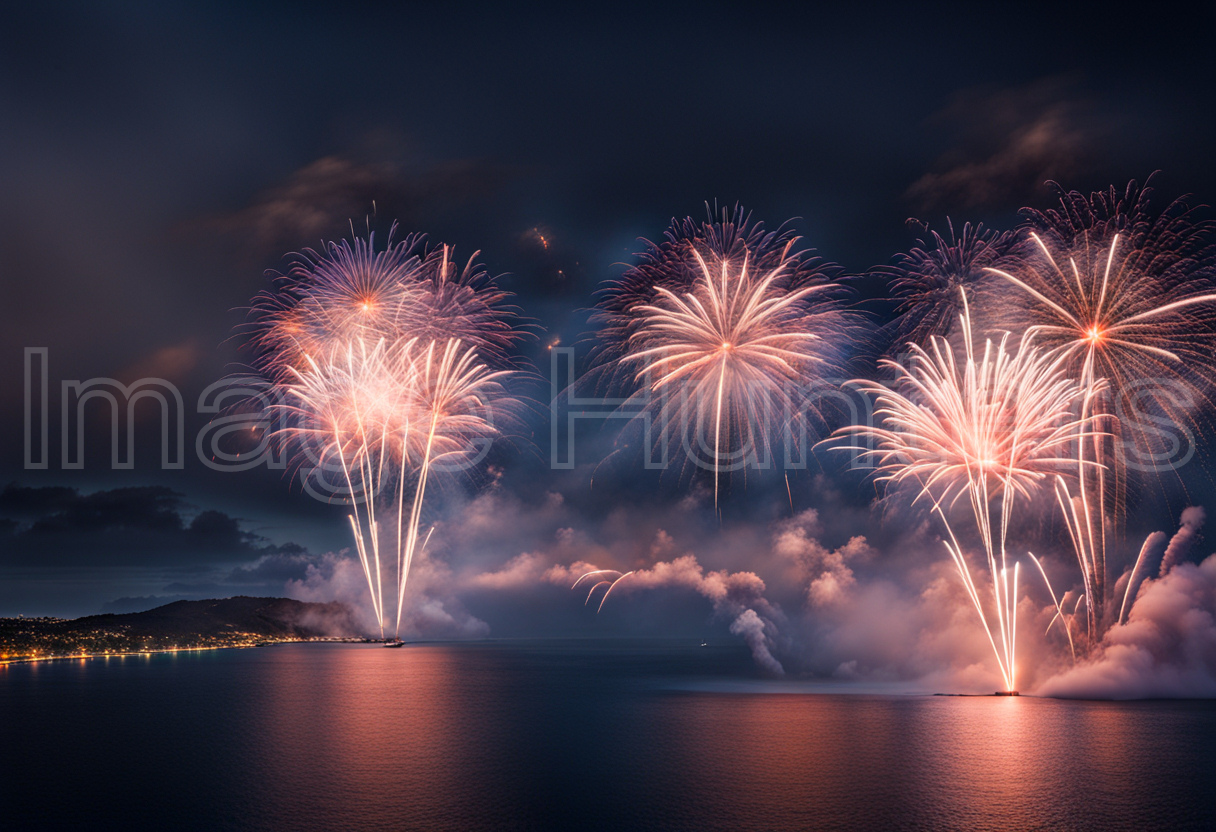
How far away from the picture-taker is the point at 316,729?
4459cm

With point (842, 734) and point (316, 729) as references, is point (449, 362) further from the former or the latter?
point (842, 734)

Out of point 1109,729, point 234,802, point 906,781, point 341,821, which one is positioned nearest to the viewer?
point 341,821

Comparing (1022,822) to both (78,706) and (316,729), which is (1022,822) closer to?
(316,729)

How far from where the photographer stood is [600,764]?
33.9 meters

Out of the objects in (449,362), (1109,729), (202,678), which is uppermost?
(449,362)

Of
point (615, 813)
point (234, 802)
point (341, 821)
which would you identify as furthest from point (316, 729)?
point (615, 813)

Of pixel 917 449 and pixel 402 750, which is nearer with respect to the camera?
pixel 402 750

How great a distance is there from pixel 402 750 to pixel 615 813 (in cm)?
1599

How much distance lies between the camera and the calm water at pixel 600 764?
24.9 meters

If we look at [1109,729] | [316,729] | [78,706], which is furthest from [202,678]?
[1109,729]

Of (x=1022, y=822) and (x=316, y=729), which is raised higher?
(x=1022, y=822)

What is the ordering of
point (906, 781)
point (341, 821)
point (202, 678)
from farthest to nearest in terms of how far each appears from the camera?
point (202, 678), point (906, 781), point (341, 821)

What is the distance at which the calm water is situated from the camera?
2488 cm

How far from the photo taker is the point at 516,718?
51625mm
